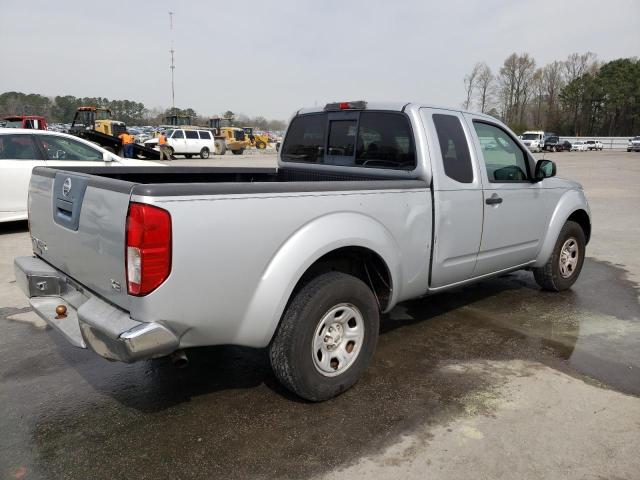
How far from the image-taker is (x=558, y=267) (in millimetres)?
5312

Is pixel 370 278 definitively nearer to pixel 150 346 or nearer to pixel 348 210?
pixel 348 210

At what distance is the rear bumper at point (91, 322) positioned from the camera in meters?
2.38

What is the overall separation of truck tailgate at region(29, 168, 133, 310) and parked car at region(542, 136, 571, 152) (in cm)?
5318

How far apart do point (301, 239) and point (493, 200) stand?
6.85 ft

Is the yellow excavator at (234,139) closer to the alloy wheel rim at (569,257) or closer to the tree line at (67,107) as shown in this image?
the alloy wheel rim at (569,257)

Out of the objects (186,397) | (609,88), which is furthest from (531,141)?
(186,397)

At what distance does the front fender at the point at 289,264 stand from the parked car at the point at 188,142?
29.6 metres

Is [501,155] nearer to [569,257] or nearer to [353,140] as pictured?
[353,140]

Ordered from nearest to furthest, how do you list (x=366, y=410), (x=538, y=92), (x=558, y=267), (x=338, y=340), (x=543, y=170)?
(x=366, y=410)
(x=338, y=340)
(x=543, y=170)
(x=558, y=267)
(x=538, y=92)

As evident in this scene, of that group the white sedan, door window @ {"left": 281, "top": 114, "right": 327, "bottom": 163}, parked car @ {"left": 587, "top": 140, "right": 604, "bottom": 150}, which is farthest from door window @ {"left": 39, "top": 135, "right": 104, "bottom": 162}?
parked car @ {"left": 587, "top": 140, "right": 604, "bottom": 150}

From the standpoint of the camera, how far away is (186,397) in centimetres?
327

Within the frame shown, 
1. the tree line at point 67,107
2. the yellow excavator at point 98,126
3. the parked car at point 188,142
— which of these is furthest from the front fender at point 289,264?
the tree line at point 67,107

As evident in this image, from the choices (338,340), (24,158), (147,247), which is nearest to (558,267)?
(338,340)

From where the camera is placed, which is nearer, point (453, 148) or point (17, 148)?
point (453, 148)
